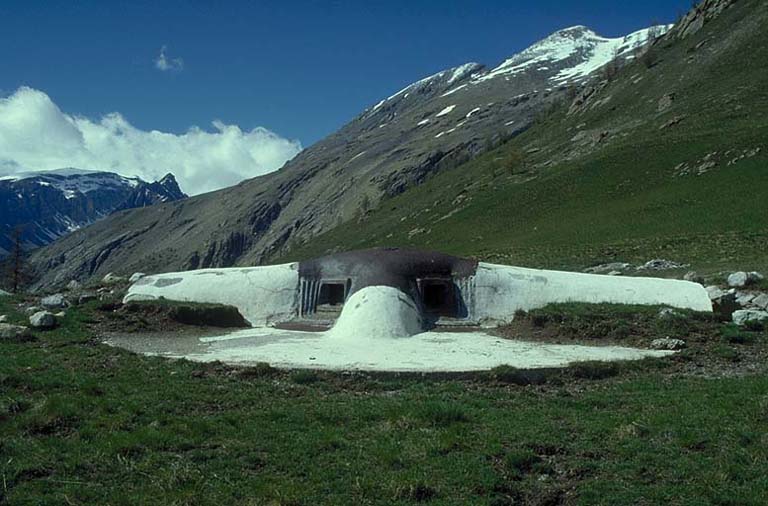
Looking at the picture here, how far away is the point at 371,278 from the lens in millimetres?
23391

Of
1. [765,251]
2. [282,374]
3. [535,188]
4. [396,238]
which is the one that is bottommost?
[282,374]

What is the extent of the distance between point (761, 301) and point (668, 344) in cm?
555

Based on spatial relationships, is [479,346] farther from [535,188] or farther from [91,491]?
[535,188]

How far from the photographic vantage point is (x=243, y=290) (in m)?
25.8

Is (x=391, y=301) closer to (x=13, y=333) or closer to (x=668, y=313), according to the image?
(x=668, y=313)

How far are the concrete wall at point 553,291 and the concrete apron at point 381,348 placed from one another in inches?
80.1

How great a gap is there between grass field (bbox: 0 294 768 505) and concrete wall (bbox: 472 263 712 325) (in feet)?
24.0

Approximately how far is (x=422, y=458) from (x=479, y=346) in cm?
991

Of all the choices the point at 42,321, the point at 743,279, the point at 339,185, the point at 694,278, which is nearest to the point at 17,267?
the point at 42,321

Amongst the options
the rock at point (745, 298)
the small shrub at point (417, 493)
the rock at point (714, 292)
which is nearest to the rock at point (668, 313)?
the rock at point (714, 292)

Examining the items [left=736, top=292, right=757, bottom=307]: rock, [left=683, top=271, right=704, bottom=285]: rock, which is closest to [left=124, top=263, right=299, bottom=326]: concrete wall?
[left=683, top=271, right=704, bottom=285]: rock

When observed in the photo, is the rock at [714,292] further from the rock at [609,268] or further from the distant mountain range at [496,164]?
the distant mountain range at [496,164]

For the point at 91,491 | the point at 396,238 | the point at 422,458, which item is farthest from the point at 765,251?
the point at 396,238

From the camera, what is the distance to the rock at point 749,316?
20641mm
